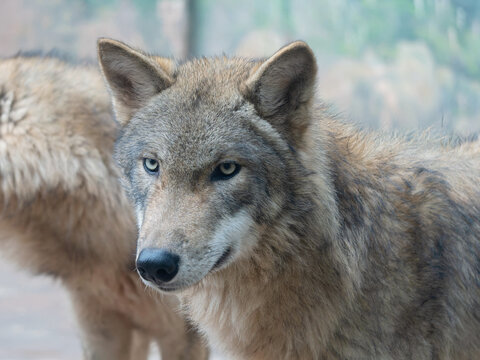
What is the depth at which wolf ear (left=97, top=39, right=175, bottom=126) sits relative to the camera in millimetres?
3537

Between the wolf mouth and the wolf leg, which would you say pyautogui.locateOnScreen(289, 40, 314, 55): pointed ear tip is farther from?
the wolf leg

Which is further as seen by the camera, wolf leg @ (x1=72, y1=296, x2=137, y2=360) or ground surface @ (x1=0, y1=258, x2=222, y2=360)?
ground surface @ (x1=0, y1=258, x2=222, y2=360)

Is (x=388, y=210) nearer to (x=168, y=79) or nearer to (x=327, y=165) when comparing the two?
(x=327, y=165)

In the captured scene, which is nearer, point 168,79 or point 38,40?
point 168,79

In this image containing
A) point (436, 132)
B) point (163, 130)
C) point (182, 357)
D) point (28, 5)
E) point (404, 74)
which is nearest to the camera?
point (163, 130)

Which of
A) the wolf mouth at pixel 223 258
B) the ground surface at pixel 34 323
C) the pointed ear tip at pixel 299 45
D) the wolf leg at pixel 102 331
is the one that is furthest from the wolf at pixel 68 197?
the pointed ear tip at pixel 299 45

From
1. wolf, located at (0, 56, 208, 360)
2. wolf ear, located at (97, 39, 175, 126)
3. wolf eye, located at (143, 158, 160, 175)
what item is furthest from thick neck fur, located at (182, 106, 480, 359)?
wolf, located at (0, 56, 208, 360)

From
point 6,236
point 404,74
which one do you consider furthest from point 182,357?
point 404,74

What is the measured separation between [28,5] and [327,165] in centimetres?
861

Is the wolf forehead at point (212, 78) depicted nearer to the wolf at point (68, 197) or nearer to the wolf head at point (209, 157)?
the wolf head at point (209, 157)

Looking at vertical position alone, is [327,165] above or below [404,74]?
above

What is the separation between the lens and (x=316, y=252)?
11.3 ft

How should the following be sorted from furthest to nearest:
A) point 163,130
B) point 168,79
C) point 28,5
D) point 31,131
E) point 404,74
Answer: point 28,5 < point 404,74 < point 31,131 < point 168,79 < point 163,130

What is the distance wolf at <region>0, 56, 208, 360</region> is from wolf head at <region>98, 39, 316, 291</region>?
49.9 inches
